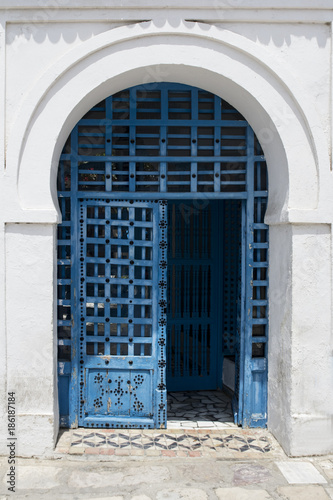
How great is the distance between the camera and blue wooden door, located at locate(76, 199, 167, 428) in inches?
207

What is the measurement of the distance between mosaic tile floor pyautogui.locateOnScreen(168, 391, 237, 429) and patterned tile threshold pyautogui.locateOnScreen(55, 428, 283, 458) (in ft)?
0.60

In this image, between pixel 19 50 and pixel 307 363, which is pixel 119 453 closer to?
pixel 307 363

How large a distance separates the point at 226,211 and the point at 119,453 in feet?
10.9

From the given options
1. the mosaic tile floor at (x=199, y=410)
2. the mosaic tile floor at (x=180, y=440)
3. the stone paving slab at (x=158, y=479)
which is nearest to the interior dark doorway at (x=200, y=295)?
the mosaic tile floor at (x=199, y=410)

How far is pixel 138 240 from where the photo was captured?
5277 millimetres

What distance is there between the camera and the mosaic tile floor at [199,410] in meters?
5.53

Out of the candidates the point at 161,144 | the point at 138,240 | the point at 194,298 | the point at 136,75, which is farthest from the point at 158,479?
the point at 136,75

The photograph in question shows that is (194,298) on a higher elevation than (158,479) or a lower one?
higher

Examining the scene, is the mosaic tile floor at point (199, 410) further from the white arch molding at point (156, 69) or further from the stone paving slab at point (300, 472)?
the white arch molding at point (156, 69)

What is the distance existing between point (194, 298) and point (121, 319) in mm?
1816

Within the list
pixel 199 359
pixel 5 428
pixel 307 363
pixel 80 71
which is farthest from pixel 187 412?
pixel 80 71

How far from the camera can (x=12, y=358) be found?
472cm

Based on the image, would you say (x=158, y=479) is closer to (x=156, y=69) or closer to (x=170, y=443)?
(x=170, y=443)

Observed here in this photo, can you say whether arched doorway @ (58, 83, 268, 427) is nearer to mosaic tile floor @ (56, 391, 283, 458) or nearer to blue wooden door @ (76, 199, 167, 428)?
blue wooden door @ (76, 199, 167, 428)
